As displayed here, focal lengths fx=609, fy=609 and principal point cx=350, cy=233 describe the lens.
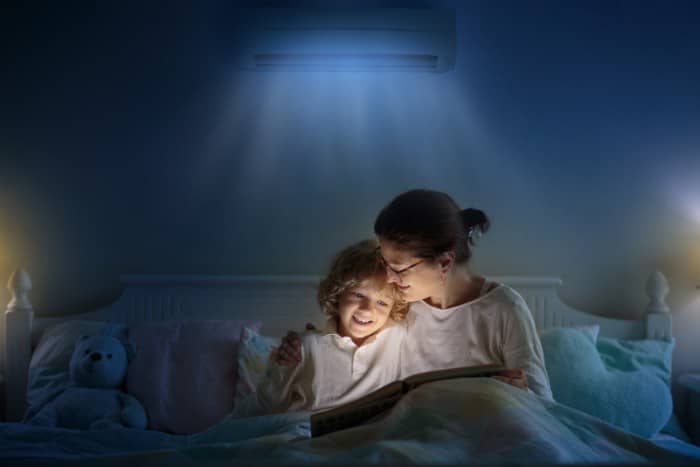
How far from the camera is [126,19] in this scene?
2627 millimetres

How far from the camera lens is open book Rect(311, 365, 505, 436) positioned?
1182 millimetres

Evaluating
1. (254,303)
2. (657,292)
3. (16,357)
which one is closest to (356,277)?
(254,303)

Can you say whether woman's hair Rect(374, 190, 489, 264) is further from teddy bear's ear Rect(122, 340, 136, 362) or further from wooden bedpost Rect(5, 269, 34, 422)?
wooden bedpost Rect(5, 269, 34, 422)

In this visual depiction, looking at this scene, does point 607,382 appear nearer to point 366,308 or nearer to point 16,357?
point 366,308

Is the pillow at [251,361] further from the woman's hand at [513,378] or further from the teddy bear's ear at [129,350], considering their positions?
the woman's hand at [513,378]

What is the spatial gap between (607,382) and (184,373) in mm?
1468

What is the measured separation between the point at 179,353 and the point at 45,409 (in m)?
0.47

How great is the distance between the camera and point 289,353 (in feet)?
5.69

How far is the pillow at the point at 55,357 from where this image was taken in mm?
2230

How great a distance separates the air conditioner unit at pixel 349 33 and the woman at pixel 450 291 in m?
1.03

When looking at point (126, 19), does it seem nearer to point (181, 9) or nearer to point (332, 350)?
point (181, 9)

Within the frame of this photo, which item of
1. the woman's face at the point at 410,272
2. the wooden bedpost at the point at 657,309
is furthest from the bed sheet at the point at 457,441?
the wooden bedpost at the point at 657,309

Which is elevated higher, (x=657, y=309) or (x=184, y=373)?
(x=657, y=309)

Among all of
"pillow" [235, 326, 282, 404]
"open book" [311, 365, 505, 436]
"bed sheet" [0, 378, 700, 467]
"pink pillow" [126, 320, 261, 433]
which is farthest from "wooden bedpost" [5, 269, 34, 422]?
"open book" [311, 365, 505, 436]
